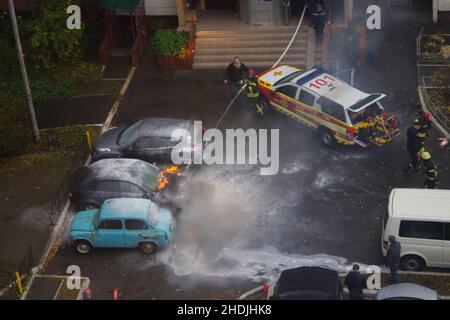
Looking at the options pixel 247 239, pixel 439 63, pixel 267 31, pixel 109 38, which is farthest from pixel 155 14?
pixel 247 239

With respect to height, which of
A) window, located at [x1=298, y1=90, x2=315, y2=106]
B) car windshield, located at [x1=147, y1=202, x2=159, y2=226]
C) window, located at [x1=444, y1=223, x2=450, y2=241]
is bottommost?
window, located at [x1=444, y1=223, x2=450, y2=241]

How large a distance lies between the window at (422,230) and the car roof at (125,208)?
22.4ft

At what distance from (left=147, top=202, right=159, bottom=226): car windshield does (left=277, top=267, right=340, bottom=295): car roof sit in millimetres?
4161

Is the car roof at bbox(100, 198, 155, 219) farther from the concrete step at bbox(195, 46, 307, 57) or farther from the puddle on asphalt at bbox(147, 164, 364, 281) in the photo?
the concrete step at bbox(195, 46, 307, 57)

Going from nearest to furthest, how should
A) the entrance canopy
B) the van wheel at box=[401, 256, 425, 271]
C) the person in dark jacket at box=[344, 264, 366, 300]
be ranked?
1. the person in dark jacket at box=[344, 264, 366, 300]
2. the van wheel at box=[401, 256, 425, 271]
3. the entrance canopy

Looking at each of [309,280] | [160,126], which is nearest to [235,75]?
[160,126]

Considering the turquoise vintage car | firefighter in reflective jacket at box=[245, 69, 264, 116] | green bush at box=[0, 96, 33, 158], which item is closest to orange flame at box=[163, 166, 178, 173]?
the turquoise vintage car

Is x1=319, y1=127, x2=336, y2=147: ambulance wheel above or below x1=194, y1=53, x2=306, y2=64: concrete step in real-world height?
below

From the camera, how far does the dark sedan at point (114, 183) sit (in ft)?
74.3

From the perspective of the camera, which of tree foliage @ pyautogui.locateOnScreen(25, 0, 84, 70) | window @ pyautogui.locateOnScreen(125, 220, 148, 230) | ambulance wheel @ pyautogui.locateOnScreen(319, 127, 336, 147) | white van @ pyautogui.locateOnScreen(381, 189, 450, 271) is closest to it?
white van @ pyautogui.locateOnScreen(381, 189, 450, 271)

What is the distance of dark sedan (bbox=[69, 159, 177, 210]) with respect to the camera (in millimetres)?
22656
